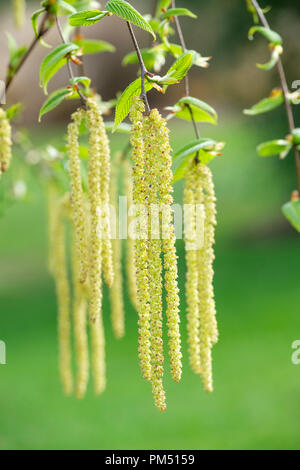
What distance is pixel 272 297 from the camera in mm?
5773

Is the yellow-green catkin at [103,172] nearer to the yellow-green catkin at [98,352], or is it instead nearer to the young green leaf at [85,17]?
the young green leaf at [85,17]

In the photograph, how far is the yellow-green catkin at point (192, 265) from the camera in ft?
3.30

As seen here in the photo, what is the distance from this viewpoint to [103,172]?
98cm

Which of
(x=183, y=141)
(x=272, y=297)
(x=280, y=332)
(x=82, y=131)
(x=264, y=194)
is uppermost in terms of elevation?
(x=183, y=141)

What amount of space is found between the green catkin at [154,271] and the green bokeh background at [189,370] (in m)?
1.15

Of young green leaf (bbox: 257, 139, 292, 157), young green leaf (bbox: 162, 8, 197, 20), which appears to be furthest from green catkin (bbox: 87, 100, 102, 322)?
young green leaf (bbox: 257, 139, 292, 157)

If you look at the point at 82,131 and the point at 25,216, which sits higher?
the point at 25,216

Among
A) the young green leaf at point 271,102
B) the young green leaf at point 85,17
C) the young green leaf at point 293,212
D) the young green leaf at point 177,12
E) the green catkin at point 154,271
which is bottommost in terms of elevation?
the green catkin at point 154,271

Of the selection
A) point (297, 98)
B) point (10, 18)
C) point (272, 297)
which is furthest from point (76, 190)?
point (10, 18)

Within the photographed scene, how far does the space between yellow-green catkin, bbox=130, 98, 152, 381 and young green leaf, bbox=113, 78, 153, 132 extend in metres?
0.03

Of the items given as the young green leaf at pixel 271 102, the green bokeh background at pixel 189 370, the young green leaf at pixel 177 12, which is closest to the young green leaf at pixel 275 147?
the young green leaf at pixel 271 102

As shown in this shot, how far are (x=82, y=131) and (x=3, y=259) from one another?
671 centimetres

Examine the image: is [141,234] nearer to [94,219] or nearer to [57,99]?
[94,219]

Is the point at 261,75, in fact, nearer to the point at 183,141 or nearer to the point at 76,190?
the point at 183,141
